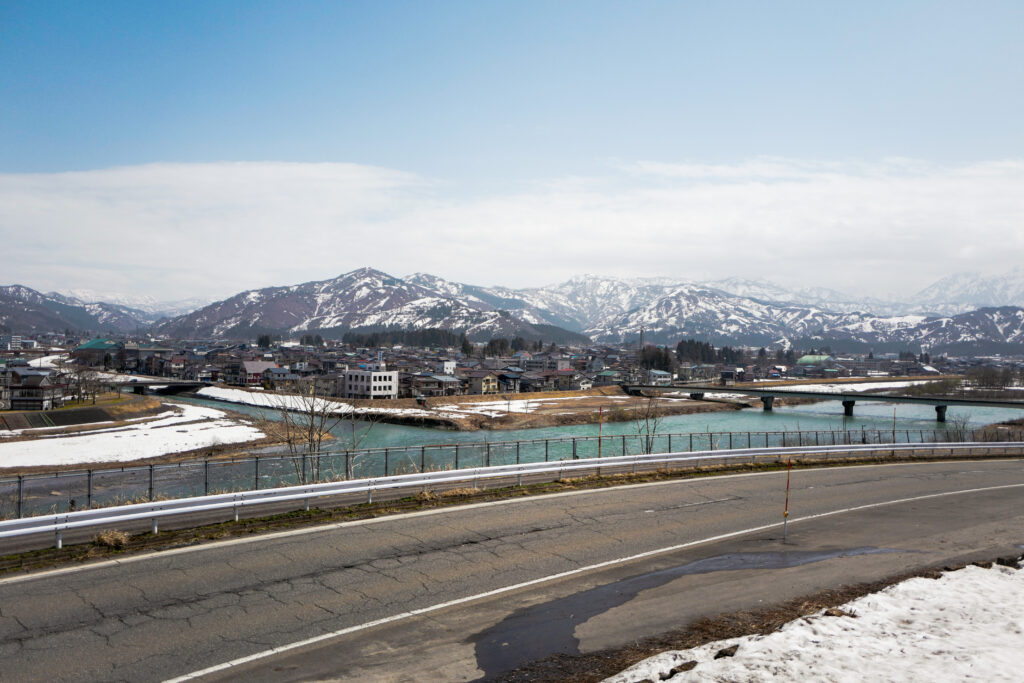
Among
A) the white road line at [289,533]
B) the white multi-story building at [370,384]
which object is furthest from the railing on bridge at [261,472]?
the white multi-story building at [370,384]

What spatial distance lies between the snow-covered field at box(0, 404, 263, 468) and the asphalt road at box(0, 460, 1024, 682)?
140 feet

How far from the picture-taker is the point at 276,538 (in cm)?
1200

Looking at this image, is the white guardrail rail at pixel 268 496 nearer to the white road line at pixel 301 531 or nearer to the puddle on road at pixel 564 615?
the white road line at pixel 301 531

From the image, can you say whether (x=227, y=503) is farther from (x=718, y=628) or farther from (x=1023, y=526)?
(x=1023, y=526)

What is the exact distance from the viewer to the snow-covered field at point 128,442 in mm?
47125

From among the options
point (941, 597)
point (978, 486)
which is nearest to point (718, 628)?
point (941, 597)

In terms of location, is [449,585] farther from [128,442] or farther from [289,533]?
[128,442]

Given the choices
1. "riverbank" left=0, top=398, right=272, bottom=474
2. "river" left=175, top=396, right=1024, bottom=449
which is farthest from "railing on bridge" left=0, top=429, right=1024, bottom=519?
"river" left=175, top=396, right=1024, bottom=449

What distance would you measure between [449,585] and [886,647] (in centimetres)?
577

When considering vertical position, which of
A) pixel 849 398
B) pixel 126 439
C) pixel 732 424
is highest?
pixel 849 398

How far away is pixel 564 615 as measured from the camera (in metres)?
8.98

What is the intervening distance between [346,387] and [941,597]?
99.6 m

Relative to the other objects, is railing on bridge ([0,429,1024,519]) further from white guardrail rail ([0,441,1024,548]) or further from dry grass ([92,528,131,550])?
dry grass ([92,528,131,550])

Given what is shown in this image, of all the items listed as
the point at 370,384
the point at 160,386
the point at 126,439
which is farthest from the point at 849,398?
the point at 160,386
